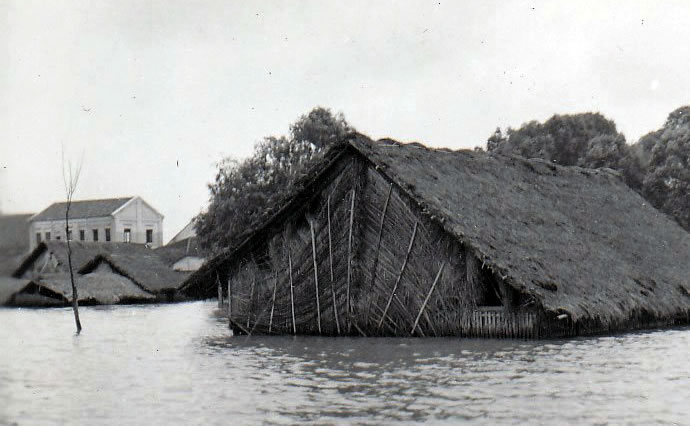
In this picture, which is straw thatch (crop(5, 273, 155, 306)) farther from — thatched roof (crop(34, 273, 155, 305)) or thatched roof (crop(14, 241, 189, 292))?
thatched roof (crop(14, 241, 189, 292))

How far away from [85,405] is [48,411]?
1.52ft

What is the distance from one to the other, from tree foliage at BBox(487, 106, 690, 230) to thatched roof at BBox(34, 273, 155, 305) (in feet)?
58.7

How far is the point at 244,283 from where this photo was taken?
66.2 ft

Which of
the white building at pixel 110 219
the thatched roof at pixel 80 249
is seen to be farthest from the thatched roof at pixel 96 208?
the thatched roof at pixel 80 249

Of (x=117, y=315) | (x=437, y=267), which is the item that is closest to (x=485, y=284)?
(x=437, y=267)

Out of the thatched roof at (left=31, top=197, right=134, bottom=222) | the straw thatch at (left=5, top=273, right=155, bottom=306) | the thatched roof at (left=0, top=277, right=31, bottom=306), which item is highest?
the thatched roof at (left=31, top=197, right=134, bottom=222)

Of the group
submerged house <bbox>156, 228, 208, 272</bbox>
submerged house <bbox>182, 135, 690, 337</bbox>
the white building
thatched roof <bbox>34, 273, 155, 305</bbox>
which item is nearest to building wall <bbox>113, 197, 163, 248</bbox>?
the white building

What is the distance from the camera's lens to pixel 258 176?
127ft

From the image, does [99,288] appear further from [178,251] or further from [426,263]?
[426,263]

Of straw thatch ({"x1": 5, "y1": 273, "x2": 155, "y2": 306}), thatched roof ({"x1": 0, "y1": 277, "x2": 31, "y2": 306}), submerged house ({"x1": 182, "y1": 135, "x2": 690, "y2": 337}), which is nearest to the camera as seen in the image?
thatched roof ({"x1": 0, "y1": 277, "x2": 31, "y2": 306})

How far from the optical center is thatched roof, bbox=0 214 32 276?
16.6 ft

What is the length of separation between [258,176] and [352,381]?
26719 millimetres

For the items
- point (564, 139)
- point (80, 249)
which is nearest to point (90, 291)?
point (80, 249)

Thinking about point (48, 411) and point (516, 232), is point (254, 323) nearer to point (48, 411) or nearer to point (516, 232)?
point (516, 232)
